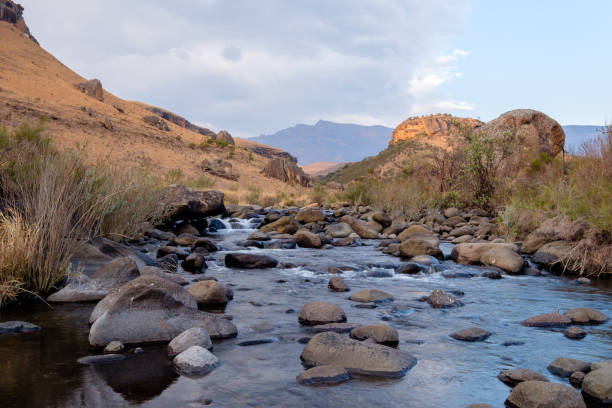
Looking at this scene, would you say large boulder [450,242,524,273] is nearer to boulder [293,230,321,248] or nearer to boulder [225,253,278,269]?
boulder [293,230,321,248]

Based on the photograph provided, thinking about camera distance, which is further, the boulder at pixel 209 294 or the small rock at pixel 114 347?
the boulder at pixel 209 294

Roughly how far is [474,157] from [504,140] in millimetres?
1298

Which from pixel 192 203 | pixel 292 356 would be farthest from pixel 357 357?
pixel 192 203

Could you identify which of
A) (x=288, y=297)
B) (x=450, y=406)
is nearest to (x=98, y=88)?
(x=288, y=297)

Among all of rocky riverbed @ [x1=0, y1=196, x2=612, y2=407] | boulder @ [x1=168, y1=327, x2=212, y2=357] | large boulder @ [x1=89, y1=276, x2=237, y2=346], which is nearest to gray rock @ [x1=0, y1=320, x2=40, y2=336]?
rocky riverbed @ [x1=0, y1=196, x2=612, y2=407]

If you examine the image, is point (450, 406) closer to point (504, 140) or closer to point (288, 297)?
point (288, 297)

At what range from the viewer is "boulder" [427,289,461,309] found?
621 centimetres

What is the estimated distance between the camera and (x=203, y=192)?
50.1 ft

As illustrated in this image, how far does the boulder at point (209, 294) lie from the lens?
608 cm

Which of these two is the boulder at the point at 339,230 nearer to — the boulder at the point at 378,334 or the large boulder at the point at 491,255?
the large boulder at the point at 491,255

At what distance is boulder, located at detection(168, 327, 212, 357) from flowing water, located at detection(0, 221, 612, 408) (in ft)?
0.37

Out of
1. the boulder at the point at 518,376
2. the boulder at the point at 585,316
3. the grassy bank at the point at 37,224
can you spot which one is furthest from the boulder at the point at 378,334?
the grassy bank at the point at 37,224

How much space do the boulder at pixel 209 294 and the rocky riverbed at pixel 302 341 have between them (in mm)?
18

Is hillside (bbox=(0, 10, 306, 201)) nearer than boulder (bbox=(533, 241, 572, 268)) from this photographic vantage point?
No
